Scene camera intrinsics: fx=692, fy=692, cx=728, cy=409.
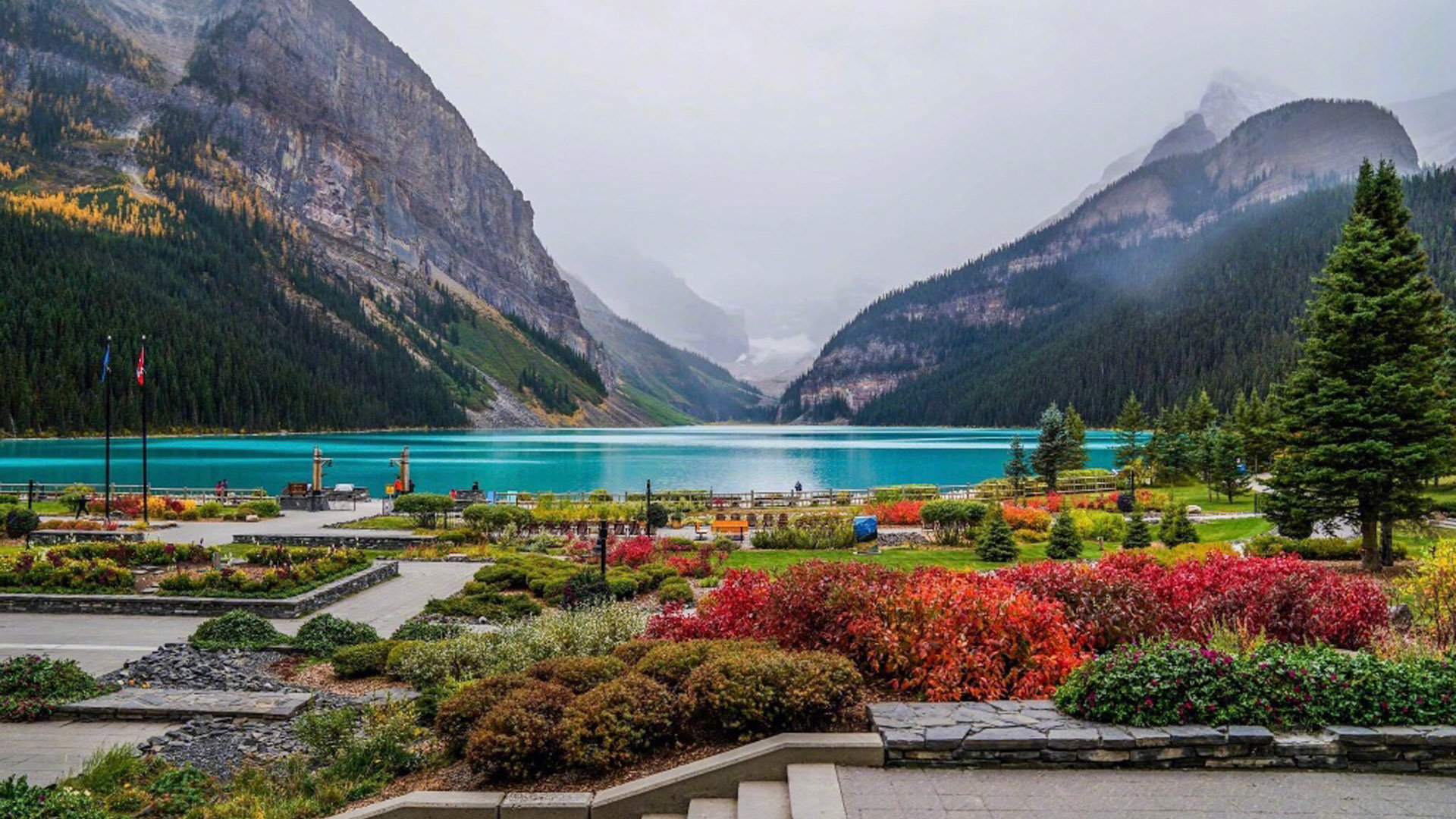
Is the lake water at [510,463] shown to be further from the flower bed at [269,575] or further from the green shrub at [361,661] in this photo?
the green shrub at [361,661]

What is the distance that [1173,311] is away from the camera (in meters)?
170

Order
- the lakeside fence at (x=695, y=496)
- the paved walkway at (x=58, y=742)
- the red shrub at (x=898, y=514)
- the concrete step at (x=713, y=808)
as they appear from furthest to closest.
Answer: the lakeside fence at (x=695, y=496)
the red shrub at (x=898, y=514)
the paved walkway at (x=58, y=742)
the concrete step at (x=713, y=808)

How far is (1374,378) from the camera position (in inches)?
581

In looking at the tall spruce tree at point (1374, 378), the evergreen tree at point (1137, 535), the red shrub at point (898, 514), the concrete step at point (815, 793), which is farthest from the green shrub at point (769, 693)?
the red shrub at point (898, 514)

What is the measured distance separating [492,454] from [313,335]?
9318 centimetres

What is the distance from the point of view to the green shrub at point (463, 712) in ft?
19.2

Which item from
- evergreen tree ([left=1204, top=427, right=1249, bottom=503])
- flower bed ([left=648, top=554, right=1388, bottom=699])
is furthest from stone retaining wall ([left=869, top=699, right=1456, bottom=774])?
evergreen tree ([left=1204, top=427, right=1249, bottom=503])

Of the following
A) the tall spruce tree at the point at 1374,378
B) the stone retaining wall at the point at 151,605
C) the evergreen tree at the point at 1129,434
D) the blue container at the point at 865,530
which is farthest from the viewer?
the evergreen tree at the point at 1129,434

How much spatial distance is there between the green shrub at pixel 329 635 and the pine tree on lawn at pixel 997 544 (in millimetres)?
16417

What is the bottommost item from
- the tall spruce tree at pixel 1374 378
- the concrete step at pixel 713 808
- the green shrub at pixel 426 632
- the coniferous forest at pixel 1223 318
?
the green shrub at pixel 426 632

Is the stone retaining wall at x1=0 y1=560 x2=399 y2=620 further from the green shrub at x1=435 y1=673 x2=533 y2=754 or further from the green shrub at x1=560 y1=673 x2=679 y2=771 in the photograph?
the green shrub at x1=560 y1=673 x2=679 y2=771

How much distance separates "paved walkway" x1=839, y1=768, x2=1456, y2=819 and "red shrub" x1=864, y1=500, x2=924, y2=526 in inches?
945

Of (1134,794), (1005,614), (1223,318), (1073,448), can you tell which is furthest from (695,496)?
(1223,318)

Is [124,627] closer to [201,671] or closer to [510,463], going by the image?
[201,671]
